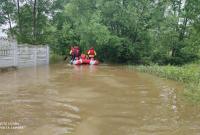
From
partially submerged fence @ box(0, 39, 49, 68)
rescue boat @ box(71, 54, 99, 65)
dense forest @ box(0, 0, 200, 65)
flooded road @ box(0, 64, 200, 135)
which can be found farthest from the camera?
dense forest @ box(0, 0, 200, 65)

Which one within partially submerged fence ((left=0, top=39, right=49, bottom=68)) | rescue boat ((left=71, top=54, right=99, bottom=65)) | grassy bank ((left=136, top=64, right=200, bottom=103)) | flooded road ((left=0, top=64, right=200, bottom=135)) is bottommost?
flooded road ((left=0, top=64, right=200, bottom=135))

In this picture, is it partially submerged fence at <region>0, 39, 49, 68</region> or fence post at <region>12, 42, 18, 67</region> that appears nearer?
partially submerged fence at <region>0, 39, 49, 68</region>

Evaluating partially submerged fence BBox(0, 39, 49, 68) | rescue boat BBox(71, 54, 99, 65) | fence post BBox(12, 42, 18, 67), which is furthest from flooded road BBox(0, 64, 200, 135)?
rescue boat BBox(71, 54, 99, 65)

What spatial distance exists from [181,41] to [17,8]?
44.1 feet

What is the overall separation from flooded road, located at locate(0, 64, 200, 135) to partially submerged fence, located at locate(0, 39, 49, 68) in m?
6.11

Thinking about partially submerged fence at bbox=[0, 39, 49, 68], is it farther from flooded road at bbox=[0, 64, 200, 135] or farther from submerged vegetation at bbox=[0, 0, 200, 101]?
flooded road at bbox=[0, 64, 200, 135]

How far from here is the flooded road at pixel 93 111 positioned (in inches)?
253

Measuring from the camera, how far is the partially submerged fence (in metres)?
17.6

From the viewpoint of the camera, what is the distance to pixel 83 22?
26.9m

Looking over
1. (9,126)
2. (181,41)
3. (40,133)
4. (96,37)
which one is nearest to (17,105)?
(9,126)

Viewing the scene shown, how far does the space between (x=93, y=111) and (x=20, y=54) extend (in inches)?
499

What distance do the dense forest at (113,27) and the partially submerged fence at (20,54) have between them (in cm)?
412

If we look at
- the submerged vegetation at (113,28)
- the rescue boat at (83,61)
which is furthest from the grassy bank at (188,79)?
the submerged vegetation at (113,28)

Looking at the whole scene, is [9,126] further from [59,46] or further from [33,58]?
[59,46]
